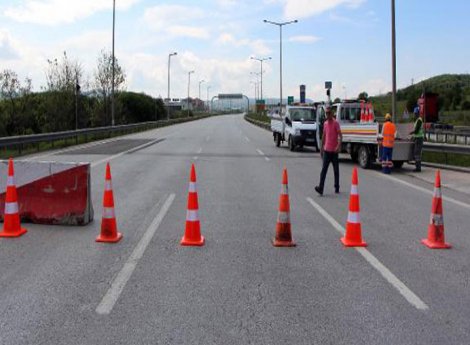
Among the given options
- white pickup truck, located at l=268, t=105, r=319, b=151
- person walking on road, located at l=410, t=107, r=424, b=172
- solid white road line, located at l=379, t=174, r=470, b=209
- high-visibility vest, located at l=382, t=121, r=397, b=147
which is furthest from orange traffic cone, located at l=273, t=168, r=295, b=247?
white pickup truck, located at l=268, t=105, r=319, b=151

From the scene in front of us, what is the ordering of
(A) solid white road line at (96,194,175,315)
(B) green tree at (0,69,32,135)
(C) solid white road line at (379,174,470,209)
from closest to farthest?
(A) solid white road line at (96,194,175,315)
(C) solid white road line at (379,174,470,209)
(B) green tree at (0,69,32,135)

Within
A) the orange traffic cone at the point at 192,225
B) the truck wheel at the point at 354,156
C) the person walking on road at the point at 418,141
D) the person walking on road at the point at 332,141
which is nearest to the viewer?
the orange traffic cone at the point at 192,225

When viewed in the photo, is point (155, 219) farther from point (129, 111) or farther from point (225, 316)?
point (129, 111)

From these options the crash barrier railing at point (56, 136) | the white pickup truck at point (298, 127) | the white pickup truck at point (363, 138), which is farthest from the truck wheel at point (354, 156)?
the crash barrier railing at point (56, 136)

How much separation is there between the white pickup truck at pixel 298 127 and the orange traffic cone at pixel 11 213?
2035 cm

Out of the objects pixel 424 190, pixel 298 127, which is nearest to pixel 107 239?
pixel 424 190

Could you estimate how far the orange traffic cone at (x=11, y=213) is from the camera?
802 cm

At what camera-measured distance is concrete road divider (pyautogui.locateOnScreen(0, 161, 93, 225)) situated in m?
8.60

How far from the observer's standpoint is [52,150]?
85.5ft

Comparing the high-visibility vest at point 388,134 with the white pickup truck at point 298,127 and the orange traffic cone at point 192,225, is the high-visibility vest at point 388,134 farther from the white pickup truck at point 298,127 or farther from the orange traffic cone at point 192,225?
the orange traffic cone at point 192,225

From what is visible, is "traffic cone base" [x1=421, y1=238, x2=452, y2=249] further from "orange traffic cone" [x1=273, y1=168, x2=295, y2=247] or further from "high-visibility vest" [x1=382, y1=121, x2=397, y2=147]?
"high-visibility vest" [x1=382, y1=121, x2=397, y2=147]

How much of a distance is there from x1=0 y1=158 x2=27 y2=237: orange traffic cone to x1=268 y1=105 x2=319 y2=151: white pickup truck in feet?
66.8

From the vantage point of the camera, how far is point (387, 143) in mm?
17438

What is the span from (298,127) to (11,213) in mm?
20630
